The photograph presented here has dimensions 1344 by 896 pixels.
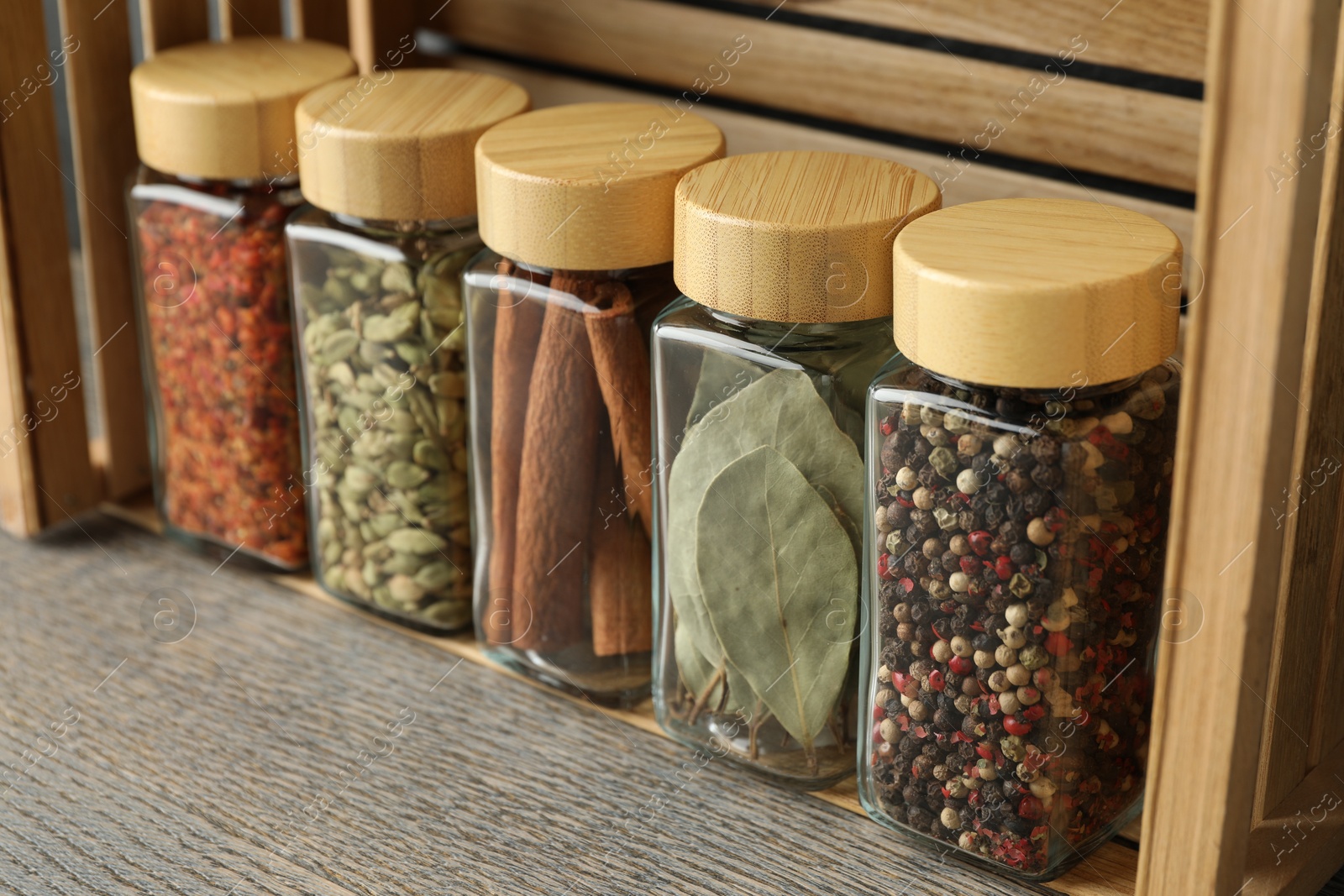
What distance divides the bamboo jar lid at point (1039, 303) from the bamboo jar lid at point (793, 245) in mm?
26

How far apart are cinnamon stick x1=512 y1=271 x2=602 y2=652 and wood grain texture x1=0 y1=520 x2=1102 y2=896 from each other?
0.06 metres

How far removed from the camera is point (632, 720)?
684 millimetres

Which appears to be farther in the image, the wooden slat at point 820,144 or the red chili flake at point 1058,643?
the wooden slat at point 820,144

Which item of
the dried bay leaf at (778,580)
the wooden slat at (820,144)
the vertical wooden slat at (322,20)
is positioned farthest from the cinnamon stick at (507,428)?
the vertical wooden slat at (322,20)

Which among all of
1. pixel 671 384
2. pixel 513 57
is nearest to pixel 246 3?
pixel 513 57

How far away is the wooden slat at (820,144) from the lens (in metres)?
0.70

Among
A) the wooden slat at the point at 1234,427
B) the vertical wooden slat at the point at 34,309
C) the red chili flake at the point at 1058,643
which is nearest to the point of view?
the wooden slat at the point at 1234,427

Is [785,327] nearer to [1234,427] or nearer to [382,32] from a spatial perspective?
[1234,427]

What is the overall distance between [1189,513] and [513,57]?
0.57 meters

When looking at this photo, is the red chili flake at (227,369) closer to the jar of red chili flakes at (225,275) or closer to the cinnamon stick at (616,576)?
the jar of red chili flakes at (225,275)

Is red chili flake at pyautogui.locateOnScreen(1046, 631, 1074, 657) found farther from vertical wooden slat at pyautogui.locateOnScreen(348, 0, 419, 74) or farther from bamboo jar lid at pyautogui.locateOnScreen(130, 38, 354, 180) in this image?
vertical wooden slat at pyautogui.locateOnScreen(348, 0, 419, 74)

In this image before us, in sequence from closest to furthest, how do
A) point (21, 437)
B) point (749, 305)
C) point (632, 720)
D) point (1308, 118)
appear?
point (1308, 118) < point (749, 305) < point (632, 720) < point (21, 437)

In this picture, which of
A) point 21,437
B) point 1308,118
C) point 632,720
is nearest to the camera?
point 1308,118

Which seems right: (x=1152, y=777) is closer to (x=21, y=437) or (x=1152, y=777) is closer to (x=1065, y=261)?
(x=1065, y=261)
